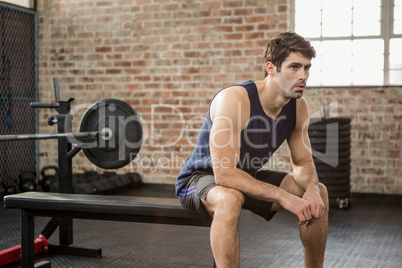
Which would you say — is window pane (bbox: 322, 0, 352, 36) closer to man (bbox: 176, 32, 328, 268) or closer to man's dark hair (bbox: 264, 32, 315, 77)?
man (bbox: 176, 32, 328, 268)

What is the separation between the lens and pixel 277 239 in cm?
308

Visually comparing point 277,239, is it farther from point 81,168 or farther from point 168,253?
point 81,168

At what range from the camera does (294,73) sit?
1.91 metres

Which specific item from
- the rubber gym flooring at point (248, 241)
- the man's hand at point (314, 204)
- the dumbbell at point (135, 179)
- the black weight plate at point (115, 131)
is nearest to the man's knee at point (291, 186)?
the man's hand at point (314, 204)

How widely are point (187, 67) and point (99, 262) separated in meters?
2.70

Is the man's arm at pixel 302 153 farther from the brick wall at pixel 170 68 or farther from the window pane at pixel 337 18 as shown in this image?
the window pane at pixel 337 18

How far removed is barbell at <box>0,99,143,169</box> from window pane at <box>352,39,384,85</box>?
248 cm

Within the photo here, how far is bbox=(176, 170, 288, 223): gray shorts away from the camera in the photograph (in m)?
1.89

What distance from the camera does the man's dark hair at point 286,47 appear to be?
6.23ft

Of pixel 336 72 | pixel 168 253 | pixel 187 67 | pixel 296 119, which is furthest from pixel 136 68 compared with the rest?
pixel 296 119

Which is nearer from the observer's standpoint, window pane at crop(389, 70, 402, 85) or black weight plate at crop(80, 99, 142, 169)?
black weight plate at crop(80, 99, 142, 169)

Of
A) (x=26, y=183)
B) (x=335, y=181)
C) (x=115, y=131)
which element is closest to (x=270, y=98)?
(x=115, y=131)

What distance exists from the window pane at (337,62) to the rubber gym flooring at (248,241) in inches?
48.7

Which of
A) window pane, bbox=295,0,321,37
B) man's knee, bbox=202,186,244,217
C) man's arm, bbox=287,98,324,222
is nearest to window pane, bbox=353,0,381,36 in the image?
window pane, bbox=295,0,321,37
